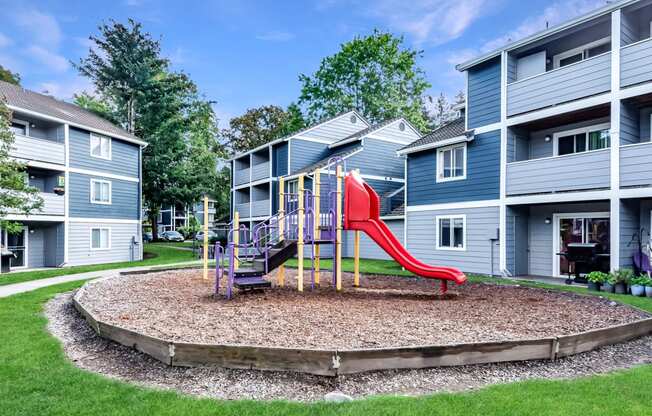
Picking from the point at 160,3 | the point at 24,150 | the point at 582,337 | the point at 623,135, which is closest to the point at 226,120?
the point at 160,3

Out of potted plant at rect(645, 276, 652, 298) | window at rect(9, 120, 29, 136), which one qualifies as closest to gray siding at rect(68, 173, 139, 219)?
window at rect(9, 120, 29, 136)

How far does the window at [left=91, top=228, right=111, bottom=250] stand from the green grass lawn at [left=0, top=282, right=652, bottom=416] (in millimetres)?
18630

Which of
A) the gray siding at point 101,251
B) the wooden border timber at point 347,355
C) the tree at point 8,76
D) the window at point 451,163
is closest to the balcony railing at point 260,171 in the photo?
the gray siding at point 101,251

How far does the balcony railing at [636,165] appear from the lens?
11.4m

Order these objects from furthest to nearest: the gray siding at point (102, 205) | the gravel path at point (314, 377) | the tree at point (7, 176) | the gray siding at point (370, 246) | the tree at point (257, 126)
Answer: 1. the tree at point (257, 126)
2. the gray siding at point (370, 246)
3. the gray siding at point (102, 205)
4. the tree at point (7, 176)
5. the gravel path at point (314, 377)

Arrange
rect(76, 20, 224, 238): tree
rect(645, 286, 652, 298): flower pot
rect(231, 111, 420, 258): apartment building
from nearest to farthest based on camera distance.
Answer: rect(645, 286, 652, 298): flower pot
rect(231, 111, 420, 258): apartment building
rect(76, 20, 224, 238): tree

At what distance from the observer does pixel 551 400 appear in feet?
13.5

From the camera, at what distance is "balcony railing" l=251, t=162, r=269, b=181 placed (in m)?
30.3

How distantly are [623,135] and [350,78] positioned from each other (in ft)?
Answer: 109

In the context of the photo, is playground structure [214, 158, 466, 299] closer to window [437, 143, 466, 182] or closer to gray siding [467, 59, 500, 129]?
window [437, 143, 466, 182]

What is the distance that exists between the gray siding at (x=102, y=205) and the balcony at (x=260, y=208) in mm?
8510

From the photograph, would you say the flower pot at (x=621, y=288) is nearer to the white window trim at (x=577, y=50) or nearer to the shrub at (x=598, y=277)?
the shrub at (x=598, y=277)

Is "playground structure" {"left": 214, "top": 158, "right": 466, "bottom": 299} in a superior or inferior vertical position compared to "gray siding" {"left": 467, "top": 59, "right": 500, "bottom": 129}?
inferior

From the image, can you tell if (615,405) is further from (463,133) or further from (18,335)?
(463,133)
